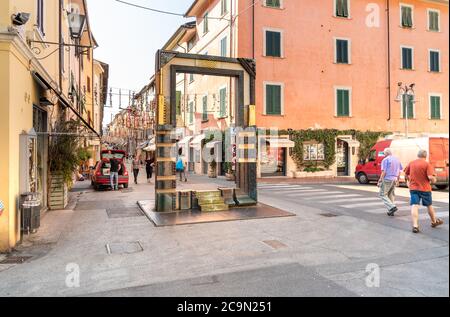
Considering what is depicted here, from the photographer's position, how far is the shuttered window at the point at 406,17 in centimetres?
359

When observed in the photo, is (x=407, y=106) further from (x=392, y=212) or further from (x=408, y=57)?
(x=392, y=212)

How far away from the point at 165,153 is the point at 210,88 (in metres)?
17.2

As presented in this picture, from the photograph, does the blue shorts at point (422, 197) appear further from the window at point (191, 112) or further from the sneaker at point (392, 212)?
the window at point (191, 112)

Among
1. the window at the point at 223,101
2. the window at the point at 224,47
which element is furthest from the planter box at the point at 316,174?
the window at the point at 224,47

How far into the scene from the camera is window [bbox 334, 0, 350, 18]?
3756 mm

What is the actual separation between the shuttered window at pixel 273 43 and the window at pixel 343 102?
4.55 meters

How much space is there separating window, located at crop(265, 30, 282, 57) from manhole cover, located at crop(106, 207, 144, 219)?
15223 mm

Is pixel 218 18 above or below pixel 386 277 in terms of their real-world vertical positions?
above

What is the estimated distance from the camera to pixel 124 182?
1650 centimetres

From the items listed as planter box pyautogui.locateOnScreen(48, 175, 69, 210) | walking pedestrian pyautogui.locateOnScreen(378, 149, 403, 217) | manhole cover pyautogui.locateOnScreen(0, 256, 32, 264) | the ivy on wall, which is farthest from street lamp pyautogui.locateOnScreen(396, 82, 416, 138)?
the ivy on wall

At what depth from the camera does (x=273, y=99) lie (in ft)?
72.8
